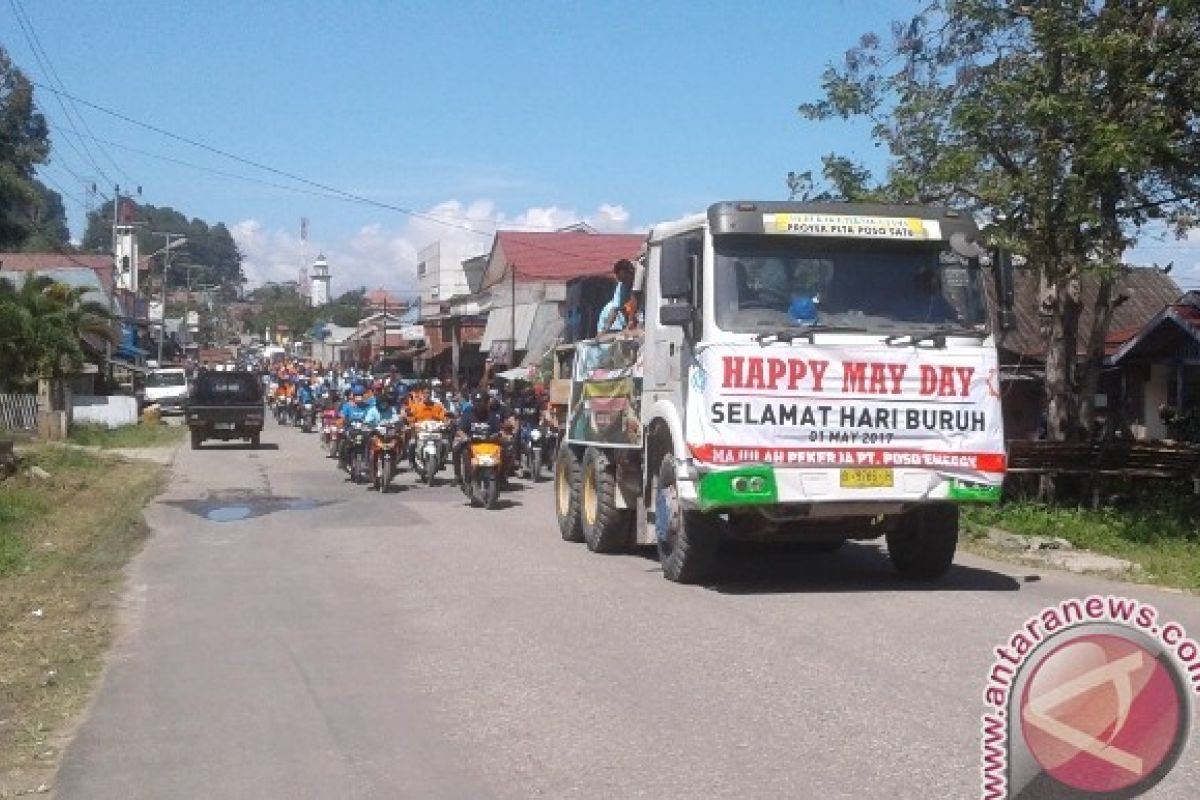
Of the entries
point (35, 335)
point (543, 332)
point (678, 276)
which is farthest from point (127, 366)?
point (678, 276)

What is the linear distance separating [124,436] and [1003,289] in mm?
33949

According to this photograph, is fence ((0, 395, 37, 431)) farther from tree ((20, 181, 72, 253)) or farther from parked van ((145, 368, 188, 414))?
tree ((20, 181, 72, 253))

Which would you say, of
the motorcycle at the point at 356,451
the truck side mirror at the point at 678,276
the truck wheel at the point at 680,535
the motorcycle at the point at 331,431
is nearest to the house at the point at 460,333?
the motorcycle at the point at 331,431

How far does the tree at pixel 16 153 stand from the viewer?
57.3 meters

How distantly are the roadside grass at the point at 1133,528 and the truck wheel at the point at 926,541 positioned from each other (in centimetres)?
214

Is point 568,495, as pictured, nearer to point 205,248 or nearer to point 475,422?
point 475,422

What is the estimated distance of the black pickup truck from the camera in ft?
117

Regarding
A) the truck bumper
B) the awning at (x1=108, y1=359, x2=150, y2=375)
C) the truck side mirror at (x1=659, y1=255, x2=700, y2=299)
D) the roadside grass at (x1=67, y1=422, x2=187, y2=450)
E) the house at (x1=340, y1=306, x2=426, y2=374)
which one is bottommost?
the roadside grass at (x1=67, y1=422, x2=187, y2=450)

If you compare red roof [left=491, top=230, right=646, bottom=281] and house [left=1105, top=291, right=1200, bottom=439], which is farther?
red roof [left=491, top=230, right=646, bottom=281]

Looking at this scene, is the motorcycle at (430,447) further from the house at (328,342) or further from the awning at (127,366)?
the house at (328,342)

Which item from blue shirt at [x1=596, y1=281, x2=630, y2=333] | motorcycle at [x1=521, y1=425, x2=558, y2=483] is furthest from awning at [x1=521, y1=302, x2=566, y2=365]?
blue shirt at [x1=596, y1=281, x2=630, y2=333]

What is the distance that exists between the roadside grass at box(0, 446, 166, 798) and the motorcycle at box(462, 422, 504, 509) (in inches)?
180

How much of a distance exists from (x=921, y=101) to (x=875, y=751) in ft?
41.3

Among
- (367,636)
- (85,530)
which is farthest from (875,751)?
(85,530)
